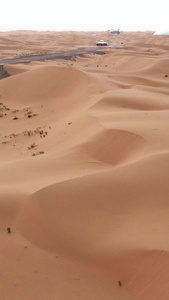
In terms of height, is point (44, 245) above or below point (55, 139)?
below

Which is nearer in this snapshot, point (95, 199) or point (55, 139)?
point (95, 199)

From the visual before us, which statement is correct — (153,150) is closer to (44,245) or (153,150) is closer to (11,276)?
(44,245)

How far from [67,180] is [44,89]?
13.2 m

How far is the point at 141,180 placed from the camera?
6398 mm

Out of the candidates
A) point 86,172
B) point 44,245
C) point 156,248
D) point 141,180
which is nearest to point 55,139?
point 86,172

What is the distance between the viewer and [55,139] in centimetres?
1071

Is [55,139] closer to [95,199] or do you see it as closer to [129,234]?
[95,199]

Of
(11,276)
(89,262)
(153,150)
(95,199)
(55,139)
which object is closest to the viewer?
(11,276)

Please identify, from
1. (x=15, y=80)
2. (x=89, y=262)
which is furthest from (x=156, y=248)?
(x=15, y=80)

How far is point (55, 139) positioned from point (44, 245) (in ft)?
19.0

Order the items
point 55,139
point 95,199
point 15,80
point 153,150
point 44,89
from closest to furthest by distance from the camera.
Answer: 1. point 95,199
2. point 153,150
3. point 55,139
4. point 44,89
5. point 15,80

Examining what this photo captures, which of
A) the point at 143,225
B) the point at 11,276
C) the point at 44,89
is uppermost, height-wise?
the point at 44,89

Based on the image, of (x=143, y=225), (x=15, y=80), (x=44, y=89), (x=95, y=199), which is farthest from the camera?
(x=15, y=80)

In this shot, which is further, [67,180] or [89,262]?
[67,180]
